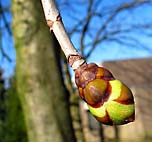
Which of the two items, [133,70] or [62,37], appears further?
[133,70]

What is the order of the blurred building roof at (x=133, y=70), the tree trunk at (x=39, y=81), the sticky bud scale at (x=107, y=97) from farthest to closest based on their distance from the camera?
the blurred building roof at (x=133, y=70), the tree trunk at (x=39, y=81), the sticky bud scale at (x=107, y=97)

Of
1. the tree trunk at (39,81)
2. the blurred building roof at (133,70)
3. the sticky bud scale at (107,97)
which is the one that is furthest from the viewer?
the blurred building roof at (133,70)

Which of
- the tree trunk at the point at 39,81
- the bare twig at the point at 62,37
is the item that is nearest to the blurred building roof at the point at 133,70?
the tree trunk at the point at 39,81

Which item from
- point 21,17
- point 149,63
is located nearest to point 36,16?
point 21,17

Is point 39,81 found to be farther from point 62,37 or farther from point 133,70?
point 133,70

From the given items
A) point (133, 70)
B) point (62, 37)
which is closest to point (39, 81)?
point (62, 37)

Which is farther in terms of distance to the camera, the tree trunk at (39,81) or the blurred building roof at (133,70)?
the blurred building roof at (133,70)

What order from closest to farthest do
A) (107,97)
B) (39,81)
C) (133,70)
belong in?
1. (107,97)
2. (39,81)
3. (133,70)

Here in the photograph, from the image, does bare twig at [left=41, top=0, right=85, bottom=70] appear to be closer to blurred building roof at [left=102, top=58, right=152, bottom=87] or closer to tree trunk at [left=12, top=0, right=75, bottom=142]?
tree trunk at [left=12, top=0, right=75, bottom=142]

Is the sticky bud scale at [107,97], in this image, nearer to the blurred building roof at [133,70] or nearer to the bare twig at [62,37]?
the bare twig at [62,37]
